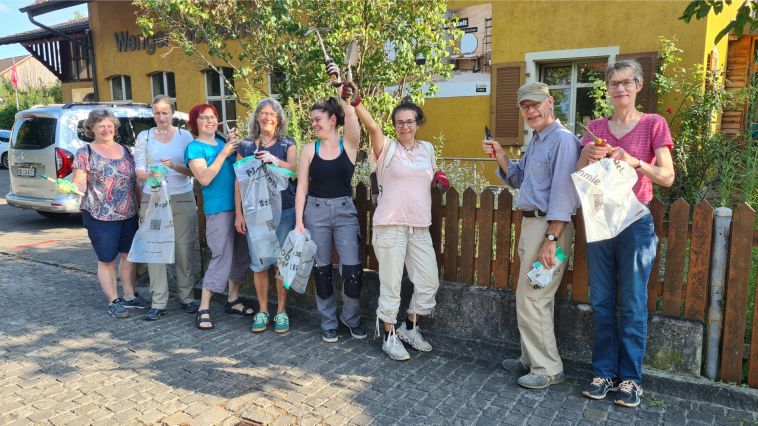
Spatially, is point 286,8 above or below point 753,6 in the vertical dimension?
above

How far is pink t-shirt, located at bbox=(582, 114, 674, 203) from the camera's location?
3016mm

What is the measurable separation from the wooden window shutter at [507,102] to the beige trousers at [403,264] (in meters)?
6.51

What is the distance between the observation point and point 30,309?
509 centimetres

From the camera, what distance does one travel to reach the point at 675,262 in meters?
3.37

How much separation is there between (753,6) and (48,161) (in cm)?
893

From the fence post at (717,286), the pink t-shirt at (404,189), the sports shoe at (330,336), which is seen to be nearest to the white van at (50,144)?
the sports shoe at (330,336)

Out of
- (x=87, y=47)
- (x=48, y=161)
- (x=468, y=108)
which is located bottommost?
(x=48, y=161)

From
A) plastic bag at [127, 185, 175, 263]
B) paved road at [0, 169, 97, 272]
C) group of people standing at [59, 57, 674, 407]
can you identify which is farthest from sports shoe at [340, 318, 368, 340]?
paved road at [0, 169, 97, 272]

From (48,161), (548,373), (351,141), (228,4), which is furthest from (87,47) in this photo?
(548,373)

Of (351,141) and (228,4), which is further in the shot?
(228,4)

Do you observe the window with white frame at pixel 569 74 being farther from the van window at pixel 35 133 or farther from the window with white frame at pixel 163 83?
the window with white frame at pixel 163 83

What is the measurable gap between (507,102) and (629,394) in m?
7.45

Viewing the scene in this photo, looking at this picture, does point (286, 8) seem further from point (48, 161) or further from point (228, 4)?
point (48, 161)

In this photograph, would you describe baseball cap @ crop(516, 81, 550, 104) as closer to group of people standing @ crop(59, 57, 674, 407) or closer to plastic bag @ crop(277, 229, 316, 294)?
group of people standing @ crop(59, 57, 674, 407)
